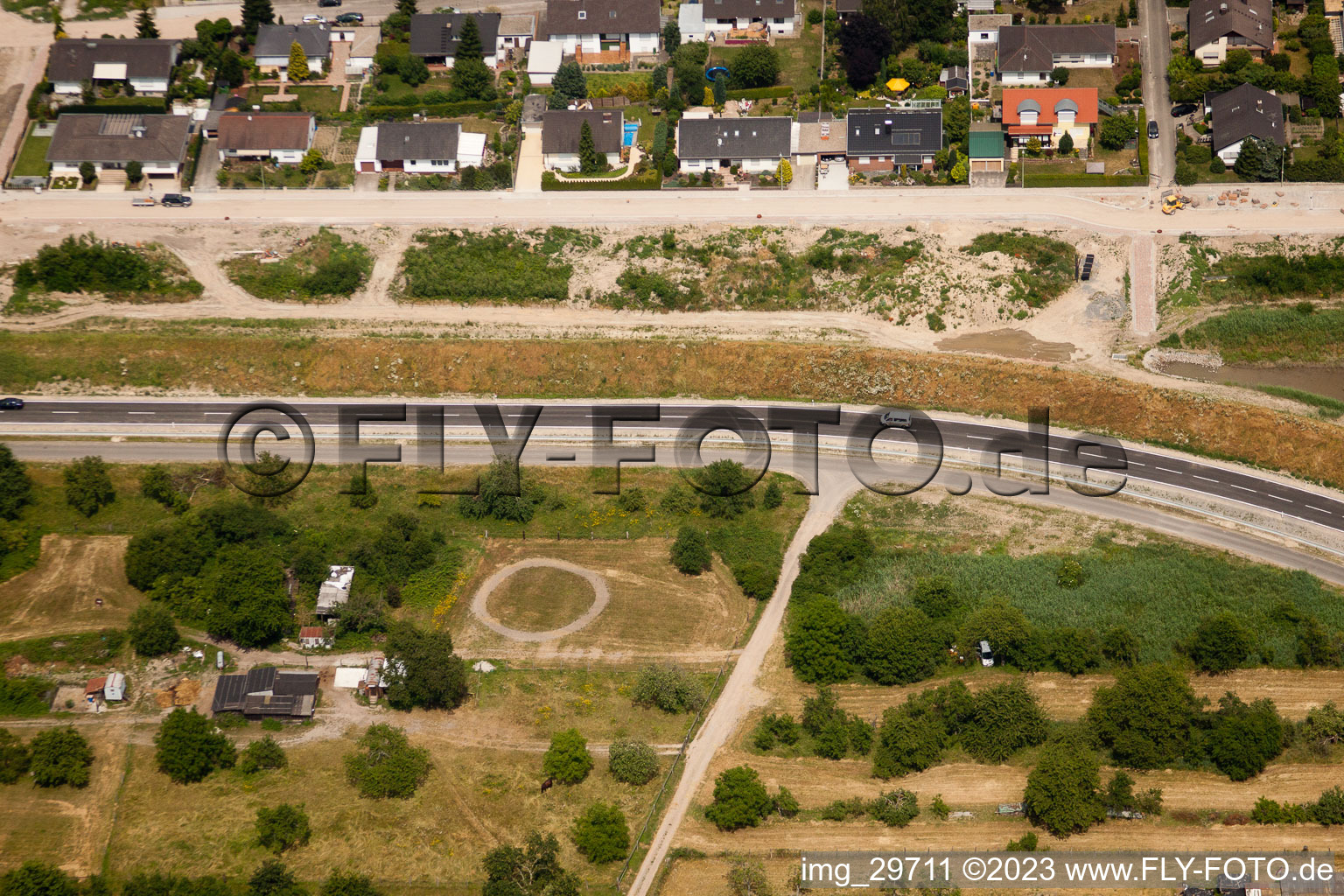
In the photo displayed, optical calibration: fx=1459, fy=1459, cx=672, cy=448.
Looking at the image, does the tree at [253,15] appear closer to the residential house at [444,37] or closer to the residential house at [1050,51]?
the residential house at [444,37]

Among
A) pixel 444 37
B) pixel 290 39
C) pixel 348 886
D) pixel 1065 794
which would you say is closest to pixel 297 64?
A: pixel 290 39

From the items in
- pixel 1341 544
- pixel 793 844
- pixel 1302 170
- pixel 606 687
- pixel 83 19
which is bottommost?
pixel 793 844

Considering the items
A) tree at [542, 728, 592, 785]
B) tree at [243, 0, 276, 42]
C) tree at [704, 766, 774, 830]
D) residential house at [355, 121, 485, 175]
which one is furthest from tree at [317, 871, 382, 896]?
tree at [243, 0, 276, 42]

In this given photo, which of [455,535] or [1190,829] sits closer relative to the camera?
[1190,829]

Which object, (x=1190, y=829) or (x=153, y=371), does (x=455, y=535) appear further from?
(x=1190, y=829)

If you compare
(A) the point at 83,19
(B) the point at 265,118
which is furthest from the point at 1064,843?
(A) the point at 83,19

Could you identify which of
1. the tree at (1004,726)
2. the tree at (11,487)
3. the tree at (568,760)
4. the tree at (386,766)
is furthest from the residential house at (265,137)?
the tree at (1004,726)
